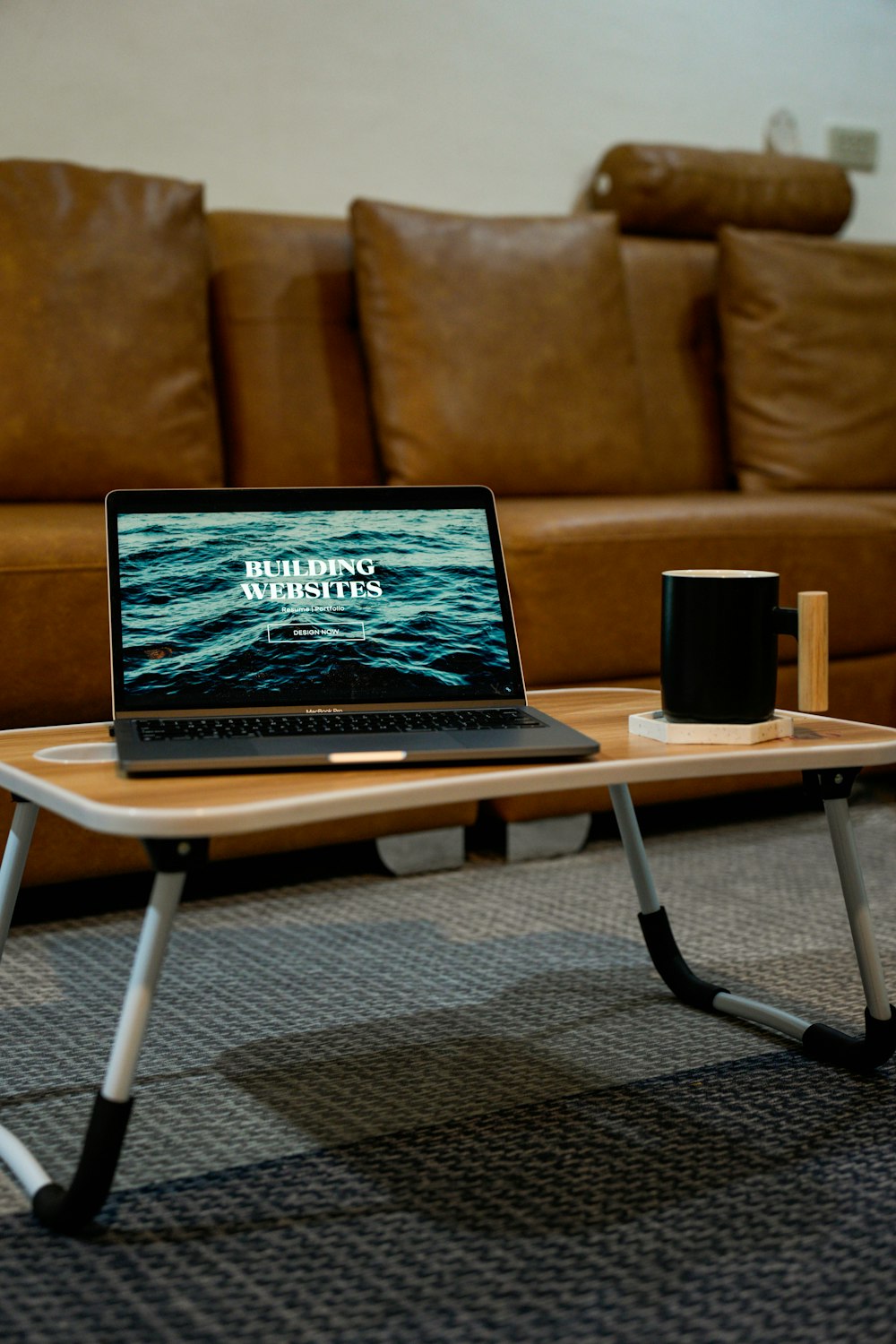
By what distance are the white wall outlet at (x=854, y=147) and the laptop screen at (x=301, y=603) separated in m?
2.26

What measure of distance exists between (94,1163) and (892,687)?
1.62 m

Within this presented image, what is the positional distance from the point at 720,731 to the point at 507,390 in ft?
4.19

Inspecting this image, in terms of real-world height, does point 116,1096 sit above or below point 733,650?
below

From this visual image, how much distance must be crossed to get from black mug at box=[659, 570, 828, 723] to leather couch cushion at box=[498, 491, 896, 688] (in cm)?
74

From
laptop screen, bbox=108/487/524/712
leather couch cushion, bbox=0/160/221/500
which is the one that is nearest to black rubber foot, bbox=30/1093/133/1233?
laptop screen, bbox=108/487/524/712

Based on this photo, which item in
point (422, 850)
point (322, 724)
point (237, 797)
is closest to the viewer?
point (237, 797)

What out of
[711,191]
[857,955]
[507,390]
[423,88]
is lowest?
[857,955]

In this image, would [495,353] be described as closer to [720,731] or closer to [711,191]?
[711,191]

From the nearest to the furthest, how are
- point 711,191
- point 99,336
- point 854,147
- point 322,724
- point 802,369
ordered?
point 322,724 → point 99,336 → point 802,369 → point 711,191 → point 854,147

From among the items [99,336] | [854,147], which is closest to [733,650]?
[99,336]

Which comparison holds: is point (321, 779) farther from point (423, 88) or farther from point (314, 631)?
point (423, 88)

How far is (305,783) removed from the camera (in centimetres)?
85

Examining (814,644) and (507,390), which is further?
(507,390)

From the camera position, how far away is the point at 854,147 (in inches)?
118
